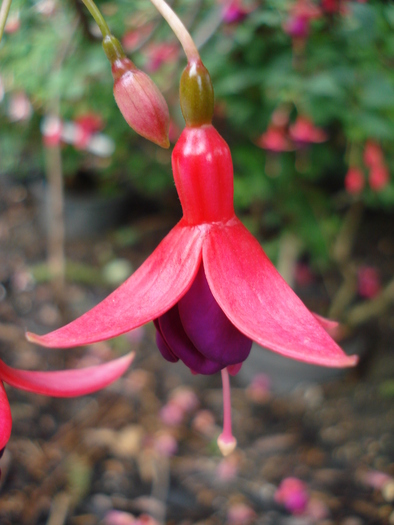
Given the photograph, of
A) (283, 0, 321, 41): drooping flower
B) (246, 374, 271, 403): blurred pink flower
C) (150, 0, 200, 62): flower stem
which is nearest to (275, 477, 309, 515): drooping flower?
(246, 374, 271, 403): blurred pink flower

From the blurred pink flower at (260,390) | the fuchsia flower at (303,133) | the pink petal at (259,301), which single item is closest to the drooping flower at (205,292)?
the pink petal at (259,301)

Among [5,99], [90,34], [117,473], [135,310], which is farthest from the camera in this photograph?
[5,99]

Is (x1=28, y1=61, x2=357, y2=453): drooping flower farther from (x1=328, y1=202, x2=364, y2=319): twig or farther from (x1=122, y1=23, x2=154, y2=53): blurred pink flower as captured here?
(x1=328, y1=202, x2=364, y2=319): twig

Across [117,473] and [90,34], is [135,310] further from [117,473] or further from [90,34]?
[117,473]

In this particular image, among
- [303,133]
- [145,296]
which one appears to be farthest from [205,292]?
[303,133]

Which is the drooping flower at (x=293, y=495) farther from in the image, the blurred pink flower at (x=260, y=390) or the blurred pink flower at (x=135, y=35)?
the blurred pink flower at (x=135, y=35)

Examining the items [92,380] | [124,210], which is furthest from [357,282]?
[92,380]

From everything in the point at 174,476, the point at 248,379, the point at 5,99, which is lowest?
the point at 248,379
